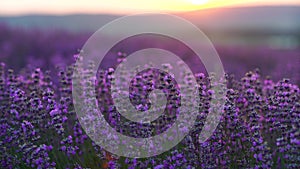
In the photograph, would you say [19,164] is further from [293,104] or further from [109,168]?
[293,104]

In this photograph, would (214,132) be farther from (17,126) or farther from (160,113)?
(17,126)

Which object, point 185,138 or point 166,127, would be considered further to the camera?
point 166,127

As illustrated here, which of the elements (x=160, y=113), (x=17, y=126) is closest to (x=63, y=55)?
(x=17, y=126)

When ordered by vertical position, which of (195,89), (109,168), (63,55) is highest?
(63,55)

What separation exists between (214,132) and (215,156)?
193mm

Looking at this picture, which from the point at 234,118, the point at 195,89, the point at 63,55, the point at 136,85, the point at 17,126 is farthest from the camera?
the point at 63,55

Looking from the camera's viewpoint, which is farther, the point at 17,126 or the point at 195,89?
the point at 17,126

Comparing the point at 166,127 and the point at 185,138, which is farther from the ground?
the point at 166,127

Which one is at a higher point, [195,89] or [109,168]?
[195,89]

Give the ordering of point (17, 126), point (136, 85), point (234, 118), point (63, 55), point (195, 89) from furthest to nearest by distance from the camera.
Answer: point (63, 55) < point (17, 126) < point (136, 85) < point (195, 89) < point (234, 118)

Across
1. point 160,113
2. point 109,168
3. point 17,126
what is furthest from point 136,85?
point 17,126

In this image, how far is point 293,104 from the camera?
3906 millimetres

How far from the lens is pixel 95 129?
3.78m

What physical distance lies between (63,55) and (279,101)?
29.1 ft
